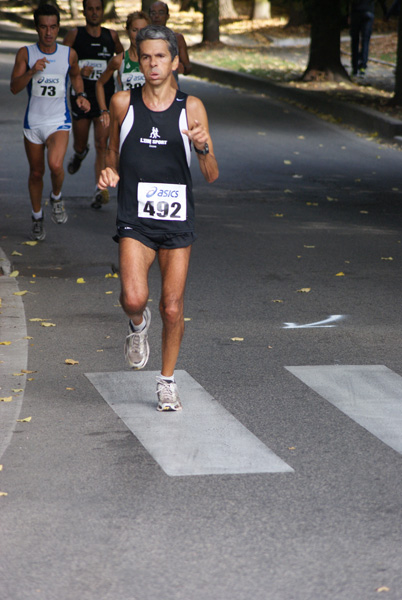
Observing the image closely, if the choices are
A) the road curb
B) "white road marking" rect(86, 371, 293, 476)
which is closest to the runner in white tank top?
"white road marking" rect(86, 371, 293, 476)

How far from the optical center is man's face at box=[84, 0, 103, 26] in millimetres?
12078

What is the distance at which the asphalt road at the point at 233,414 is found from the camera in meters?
4.07

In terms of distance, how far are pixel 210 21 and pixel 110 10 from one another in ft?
64.8

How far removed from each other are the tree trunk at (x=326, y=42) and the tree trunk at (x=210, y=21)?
11356mm

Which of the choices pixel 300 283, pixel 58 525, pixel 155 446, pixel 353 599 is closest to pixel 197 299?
pixel 300 283

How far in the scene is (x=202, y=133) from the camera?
559 cm

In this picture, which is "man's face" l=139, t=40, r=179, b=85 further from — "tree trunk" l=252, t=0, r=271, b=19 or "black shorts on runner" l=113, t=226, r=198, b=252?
"tree trunk" l=252, t=0, r=271, b=19

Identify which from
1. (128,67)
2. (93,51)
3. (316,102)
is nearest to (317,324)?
(128,67)

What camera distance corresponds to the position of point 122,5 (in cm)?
6562

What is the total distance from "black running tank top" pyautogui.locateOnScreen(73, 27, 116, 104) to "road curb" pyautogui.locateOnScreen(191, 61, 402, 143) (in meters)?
7.85

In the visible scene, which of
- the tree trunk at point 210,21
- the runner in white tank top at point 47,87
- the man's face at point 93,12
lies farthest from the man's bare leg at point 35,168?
the tree trunk at point 210,21

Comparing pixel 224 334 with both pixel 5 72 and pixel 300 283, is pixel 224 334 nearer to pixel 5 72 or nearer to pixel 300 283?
pixel 300 283

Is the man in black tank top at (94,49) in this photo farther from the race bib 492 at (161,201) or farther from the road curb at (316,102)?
the road curb at (316,102)

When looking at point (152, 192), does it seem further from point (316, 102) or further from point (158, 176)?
point (316, 102)
